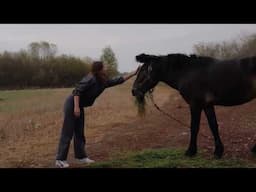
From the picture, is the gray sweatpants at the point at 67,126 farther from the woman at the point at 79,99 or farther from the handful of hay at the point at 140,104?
the handful of hay at the point at 140,104

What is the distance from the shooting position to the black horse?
6.92m

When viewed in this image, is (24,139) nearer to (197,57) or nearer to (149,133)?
(149,133)

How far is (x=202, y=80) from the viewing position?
23.3 feet

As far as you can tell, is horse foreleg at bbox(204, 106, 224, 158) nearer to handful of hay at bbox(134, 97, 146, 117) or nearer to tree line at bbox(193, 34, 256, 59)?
handful of hay at bbox(134, 97, 146, 117)

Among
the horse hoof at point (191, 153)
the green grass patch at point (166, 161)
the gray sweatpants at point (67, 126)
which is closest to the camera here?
the green grass patch at point (166, 161)

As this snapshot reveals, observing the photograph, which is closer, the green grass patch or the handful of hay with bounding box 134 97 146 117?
the green grass patch

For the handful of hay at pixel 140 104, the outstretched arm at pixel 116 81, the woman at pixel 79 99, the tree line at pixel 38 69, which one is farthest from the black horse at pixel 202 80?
the tree line at pixel 38 69

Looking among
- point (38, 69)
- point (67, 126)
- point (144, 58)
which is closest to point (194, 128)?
point (144, 58)

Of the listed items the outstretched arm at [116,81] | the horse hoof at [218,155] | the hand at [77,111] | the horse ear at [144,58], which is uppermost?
the horse ear at [144,58]

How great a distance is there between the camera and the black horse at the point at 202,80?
6922 millimetres

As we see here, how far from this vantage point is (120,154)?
8.13 m

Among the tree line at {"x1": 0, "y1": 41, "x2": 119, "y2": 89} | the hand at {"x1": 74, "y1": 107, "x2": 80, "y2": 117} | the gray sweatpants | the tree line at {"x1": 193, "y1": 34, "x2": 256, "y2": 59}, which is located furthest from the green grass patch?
the tree line at {"x1": 0, "y1": 41, "x2": 119, "y2": 89}

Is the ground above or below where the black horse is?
below

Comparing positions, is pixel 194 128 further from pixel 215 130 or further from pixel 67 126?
pixel 67 126
